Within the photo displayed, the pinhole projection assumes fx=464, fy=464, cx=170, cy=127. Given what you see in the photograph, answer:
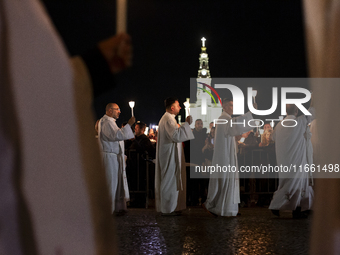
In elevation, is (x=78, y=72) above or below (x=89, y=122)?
above

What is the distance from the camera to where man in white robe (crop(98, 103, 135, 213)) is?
8.37 metres

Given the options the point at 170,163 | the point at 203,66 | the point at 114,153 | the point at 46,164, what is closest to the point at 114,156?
the point at 114,153

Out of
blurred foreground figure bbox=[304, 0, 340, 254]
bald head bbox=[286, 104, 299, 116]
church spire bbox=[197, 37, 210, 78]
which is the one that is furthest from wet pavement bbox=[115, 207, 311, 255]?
church spire bbox=[197, 37, 210, 78]

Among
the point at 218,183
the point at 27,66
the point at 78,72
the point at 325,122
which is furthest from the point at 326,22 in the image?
the point at 218,183

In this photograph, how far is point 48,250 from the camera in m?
0.96

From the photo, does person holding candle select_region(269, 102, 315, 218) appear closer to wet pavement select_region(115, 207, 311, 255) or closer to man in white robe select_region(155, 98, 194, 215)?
wet pavement select_region(115, 207, 311, 255)

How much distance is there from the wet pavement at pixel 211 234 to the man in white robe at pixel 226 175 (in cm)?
26

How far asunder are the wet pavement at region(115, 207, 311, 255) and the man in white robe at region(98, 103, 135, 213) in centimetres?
52

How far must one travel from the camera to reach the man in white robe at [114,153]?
8.37m

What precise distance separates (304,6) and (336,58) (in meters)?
0.23

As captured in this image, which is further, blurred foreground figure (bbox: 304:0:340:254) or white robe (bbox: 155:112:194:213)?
white robe (bbox: 155:112:194:213)

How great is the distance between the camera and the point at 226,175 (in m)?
8.34

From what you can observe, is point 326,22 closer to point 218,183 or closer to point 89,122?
point 89,122

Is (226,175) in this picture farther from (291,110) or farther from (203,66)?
(203,66)
